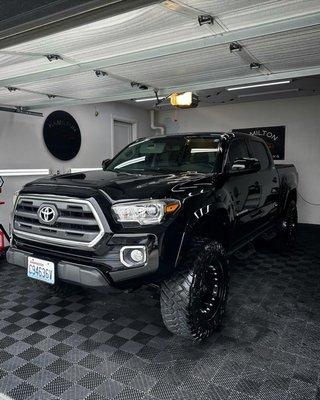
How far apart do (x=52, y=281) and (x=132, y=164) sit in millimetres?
1571

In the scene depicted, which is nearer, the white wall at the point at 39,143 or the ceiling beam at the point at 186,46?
the ceiling beam at the point at 186,46

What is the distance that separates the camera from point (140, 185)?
2.37 m

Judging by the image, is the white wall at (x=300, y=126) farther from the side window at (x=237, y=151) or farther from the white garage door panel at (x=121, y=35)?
the white garage door panel at (x=121, y=35)

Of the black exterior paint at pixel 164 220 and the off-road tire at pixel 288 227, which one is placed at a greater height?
the black exterior paint at pixel 164 220

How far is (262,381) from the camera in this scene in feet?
6.54

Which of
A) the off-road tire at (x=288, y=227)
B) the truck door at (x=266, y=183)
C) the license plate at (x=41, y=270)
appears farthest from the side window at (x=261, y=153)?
the license plate at (x=41, y=270)

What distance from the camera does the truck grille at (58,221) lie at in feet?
7.07

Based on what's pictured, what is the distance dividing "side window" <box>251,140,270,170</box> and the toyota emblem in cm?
262

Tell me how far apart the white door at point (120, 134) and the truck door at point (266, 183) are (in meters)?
4.00

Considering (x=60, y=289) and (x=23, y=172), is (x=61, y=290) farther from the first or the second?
(x=23, y=172)

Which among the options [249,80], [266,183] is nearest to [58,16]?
[249,80]

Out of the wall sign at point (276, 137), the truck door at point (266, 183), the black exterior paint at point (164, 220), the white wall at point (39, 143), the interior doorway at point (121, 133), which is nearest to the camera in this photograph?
the black exterior paint at point (164, 220)

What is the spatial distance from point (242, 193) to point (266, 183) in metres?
0.91

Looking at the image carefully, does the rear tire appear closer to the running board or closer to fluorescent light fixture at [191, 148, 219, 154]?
fluorescent light fixture at [191, 148, 219, 154]
